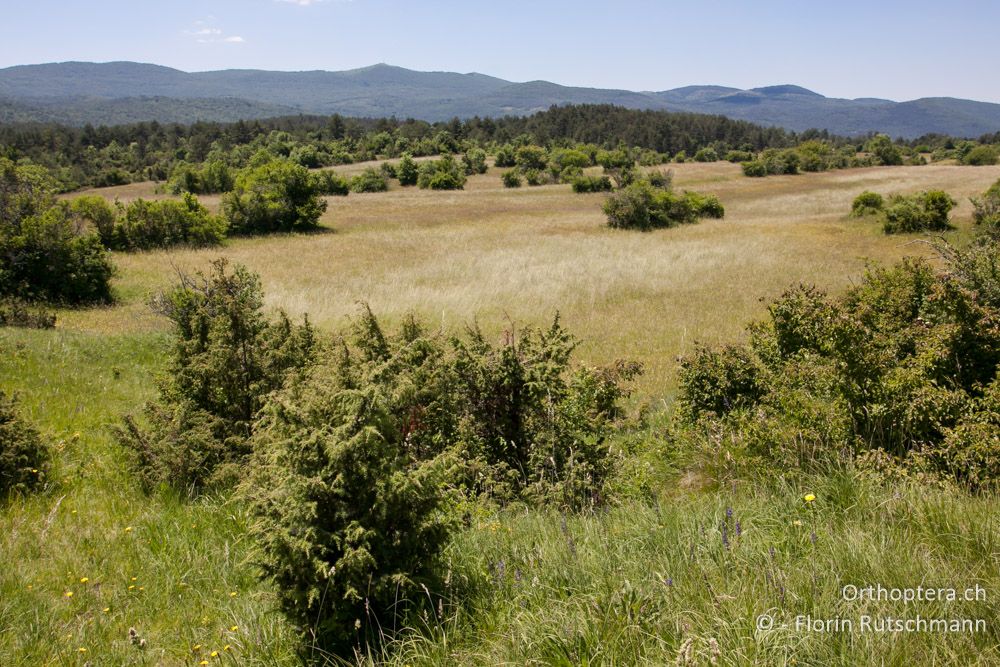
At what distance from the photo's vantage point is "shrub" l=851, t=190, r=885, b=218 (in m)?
33.0

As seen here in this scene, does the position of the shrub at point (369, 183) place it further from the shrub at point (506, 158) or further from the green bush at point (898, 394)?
the green bush at point (898, 394)

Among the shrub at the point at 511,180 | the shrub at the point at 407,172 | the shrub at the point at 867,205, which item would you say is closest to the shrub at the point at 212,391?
the shrub at the point at 867,205

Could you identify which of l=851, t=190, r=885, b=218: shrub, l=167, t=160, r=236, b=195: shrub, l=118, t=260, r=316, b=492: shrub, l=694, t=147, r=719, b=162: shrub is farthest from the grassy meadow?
l=694, t=147, r=719, b=162: shrub

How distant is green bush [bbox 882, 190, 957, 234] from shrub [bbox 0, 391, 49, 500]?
3222 centimetres

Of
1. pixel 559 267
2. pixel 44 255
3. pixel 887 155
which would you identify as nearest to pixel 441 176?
pixel 559 267

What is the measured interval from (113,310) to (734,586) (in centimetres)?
2107

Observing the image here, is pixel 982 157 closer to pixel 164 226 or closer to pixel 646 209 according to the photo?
pixel 646 209

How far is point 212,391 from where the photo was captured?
635 centimetres

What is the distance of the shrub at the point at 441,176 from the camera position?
2234 inches

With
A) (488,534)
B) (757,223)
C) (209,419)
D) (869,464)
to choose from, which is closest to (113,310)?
(209,419)

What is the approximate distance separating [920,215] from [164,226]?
35295 mm

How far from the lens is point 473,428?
589cm

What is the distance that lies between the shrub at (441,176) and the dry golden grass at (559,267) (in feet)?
38.2

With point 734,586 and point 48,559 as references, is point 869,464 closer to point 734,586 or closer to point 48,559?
point 734,586
